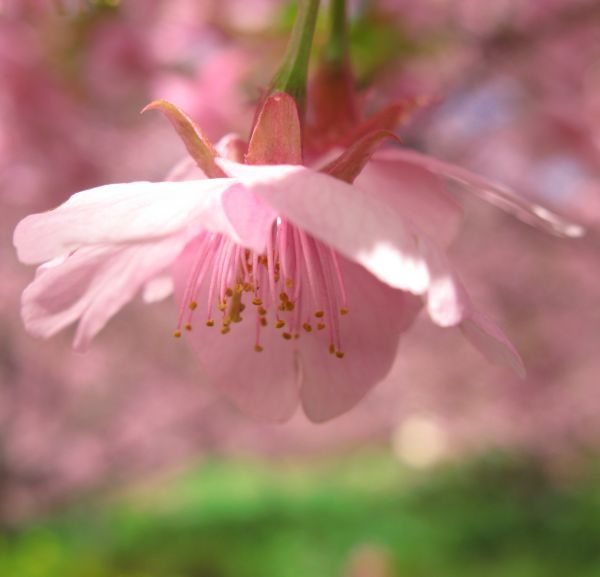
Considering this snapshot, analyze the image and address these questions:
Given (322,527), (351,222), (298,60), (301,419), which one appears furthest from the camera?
(301,419)

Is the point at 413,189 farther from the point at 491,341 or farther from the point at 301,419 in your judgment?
the point at 301,419

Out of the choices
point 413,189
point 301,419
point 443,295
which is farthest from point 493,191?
point 301,419

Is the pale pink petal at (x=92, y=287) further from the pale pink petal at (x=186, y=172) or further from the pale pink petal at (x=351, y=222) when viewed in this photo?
the pale pink petal at (x=351, y=222)

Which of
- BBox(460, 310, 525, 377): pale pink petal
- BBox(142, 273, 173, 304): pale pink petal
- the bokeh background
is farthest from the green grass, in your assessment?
BBox(460, 310, 525, 377): pale pink petal

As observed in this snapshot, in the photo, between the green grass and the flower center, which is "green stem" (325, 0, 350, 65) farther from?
the green grass

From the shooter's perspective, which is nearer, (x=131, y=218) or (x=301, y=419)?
(x=131, y=218)

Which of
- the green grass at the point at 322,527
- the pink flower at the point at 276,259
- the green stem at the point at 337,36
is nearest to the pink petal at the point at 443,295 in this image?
the pink flower at the point at 276,259
